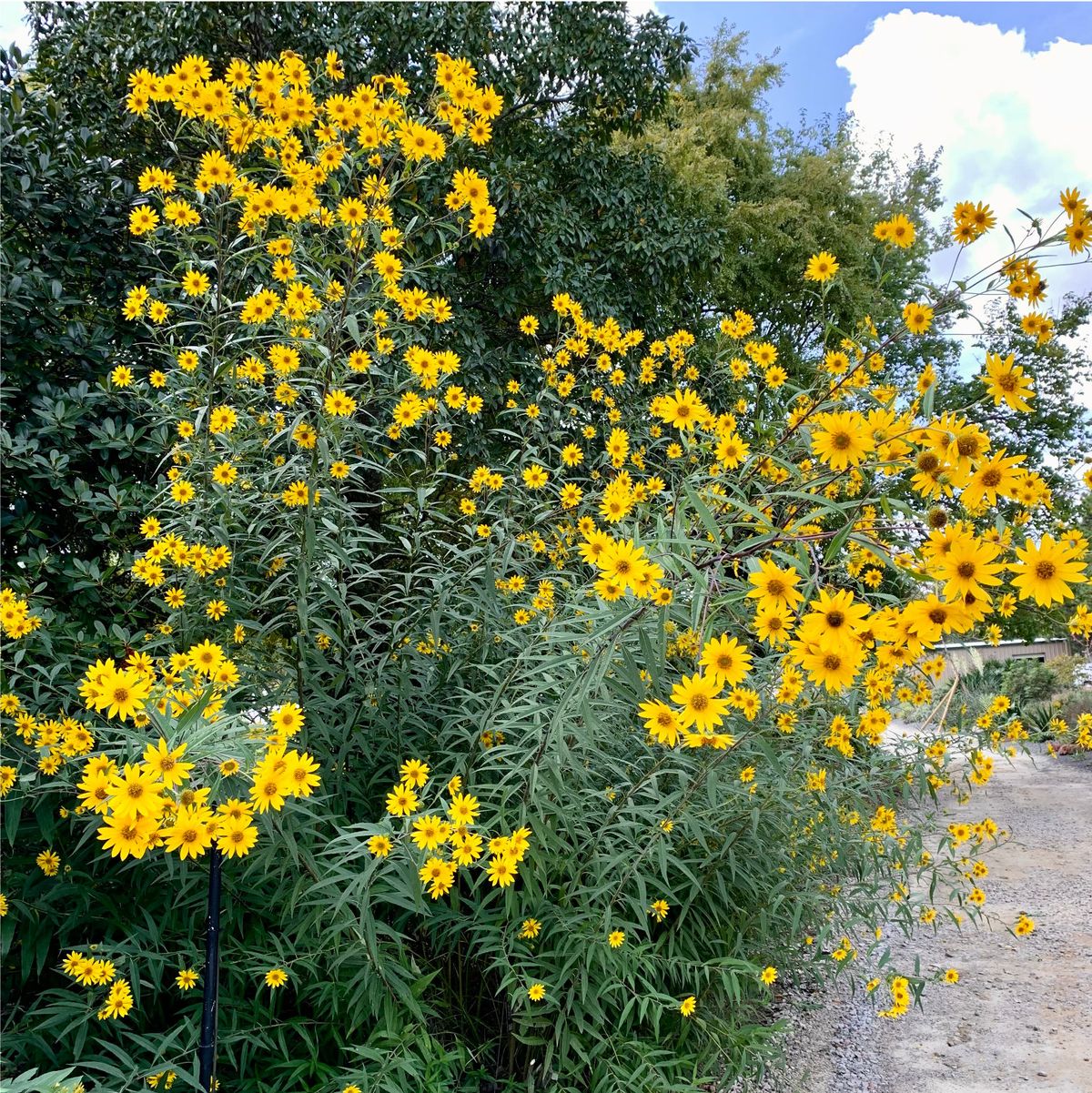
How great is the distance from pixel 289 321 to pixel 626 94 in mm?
4667

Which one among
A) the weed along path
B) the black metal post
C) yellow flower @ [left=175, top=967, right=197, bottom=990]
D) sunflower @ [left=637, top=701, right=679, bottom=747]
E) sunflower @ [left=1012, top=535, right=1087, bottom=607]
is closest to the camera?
sunflower @ [left=1012, top=535, right=1087, bottom=607]

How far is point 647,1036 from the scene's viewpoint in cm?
211

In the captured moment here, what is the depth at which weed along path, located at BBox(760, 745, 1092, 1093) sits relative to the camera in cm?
254

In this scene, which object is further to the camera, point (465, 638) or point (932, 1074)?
point (932, 1074)

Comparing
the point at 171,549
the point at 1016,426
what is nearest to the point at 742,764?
the point at 171,549

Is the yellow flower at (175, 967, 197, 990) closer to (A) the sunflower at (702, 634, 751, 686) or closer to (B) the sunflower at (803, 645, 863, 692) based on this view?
(A) the sunflower at (702, 634, 751, 686)

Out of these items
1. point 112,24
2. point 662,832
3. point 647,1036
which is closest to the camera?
point 662,832

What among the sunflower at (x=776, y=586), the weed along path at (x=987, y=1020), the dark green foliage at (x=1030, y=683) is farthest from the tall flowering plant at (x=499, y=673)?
the dark green foliage at (x=1030, y=683)

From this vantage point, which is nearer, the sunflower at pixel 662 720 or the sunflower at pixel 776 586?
the sunflower at pixel 776 586

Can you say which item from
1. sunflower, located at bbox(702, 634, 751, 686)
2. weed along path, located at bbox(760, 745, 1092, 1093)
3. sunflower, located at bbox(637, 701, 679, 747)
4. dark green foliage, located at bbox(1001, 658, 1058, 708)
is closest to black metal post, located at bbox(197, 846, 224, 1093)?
sunflower, located at bbox(637, 701, 679, 747)

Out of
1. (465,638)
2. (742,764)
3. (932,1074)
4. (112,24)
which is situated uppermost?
(112,24)

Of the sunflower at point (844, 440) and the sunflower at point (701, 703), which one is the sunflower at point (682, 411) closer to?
the sunflower at point (844, 440)

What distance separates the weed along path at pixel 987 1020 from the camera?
8.32ft

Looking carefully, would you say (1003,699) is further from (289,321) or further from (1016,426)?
(1016,426)
